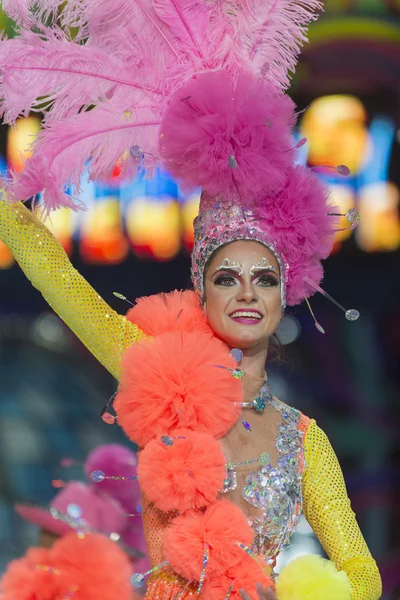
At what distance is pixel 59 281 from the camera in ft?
7.15

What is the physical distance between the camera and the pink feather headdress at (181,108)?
7.02ft

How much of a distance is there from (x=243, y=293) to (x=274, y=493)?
1.57 ft

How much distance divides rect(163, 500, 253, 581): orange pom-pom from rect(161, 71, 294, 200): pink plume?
2.50 ft

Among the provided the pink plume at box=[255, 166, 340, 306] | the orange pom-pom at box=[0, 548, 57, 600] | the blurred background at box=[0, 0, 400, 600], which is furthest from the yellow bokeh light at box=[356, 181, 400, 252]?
the orange pom-pom at box=[0, 548, 57, 600]

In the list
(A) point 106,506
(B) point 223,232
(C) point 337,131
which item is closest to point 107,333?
(B) point 223,232

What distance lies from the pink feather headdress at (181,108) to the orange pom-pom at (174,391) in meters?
0.26

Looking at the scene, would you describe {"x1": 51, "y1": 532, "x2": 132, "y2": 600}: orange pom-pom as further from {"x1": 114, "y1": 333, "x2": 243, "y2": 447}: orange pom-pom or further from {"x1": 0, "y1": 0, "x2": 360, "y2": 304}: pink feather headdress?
{"x1": 0, "y1": 0, "x2": 360, "y2": 304}: pink feather headdress

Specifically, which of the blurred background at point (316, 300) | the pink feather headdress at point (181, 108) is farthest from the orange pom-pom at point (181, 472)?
the blurred background at point (316, 300)

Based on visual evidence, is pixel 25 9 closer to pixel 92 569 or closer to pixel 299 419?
pixel 299 419

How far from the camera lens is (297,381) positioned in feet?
15.8

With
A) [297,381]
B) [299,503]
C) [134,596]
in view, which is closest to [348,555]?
[299,503]

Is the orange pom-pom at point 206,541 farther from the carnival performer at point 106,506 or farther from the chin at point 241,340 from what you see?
the carnival performer at point 106,506

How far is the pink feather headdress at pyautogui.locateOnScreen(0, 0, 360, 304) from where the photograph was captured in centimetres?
214

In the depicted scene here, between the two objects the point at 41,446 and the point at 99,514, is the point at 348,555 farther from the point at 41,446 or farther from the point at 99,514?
the point at 41,446
